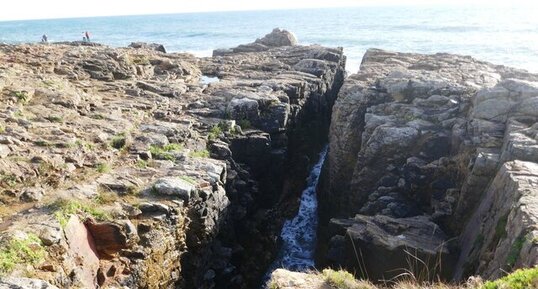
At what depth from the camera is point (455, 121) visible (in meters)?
20.1

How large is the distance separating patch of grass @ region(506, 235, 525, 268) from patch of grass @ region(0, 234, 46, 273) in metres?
10.5

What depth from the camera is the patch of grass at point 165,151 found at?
17.0m

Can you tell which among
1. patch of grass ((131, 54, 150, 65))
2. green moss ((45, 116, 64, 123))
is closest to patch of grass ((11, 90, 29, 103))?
green moss ((45, 116, 64, 123))

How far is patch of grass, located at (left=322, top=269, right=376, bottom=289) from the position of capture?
1028 centimetres

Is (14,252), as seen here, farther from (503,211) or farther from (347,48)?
(347,48)

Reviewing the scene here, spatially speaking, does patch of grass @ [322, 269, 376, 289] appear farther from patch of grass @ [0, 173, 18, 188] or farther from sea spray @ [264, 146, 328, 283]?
sea spray @ [264, 146, 328, 283]

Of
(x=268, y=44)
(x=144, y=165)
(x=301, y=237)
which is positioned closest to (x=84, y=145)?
(x=144, y=165)

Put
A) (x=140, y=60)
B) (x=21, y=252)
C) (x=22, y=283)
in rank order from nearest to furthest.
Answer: (x=22, y=283)
(x=21, y=252)
(x=140, y=60)

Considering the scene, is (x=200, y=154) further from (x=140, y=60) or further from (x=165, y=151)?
(x=140, y=60)

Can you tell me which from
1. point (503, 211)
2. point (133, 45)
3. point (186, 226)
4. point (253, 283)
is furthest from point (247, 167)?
point (133, 45)

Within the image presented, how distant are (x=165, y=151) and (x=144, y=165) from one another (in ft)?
4.90

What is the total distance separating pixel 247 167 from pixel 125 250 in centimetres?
909

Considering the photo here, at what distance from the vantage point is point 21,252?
10.3m

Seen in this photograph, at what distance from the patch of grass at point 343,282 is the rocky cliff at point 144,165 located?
5.17 m
